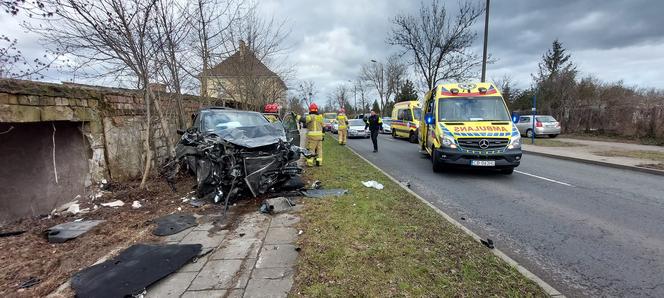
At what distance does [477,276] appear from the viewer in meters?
2.94

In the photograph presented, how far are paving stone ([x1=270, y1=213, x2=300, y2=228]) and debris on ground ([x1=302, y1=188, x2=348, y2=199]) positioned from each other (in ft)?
3.45

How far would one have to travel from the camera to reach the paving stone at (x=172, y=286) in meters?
2.67

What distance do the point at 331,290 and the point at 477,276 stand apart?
137 centimetres

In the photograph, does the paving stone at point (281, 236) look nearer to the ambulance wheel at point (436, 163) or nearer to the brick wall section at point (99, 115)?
the brick wall section at point (99, 115)

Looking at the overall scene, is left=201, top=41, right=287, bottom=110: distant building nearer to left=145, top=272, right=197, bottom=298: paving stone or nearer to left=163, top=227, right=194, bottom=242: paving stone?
left=163, top=227, right=194, bottom=242: paving stone

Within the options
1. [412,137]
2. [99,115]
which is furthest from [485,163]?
[412,137]

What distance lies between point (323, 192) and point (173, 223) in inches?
103

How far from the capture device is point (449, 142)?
7.79 m

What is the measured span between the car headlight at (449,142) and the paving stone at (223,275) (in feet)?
19.4

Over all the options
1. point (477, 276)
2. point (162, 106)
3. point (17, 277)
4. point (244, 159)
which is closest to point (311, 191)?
point (244, 159)

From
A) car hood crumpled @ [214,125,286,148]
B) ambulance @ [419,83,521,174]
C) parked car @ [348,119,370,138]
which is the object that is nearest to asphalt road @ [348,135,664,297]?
ambulance @ [419,83,521,174]

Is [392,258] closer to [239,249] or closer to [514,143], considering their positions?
[239,249]

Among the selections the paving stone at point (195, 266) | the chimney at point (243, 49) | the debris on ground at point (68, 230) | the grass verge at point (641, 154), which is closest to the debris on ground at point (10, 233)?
the debris on ground at point (68, 230)

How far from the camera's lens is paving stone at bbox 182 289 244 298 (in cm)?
263
